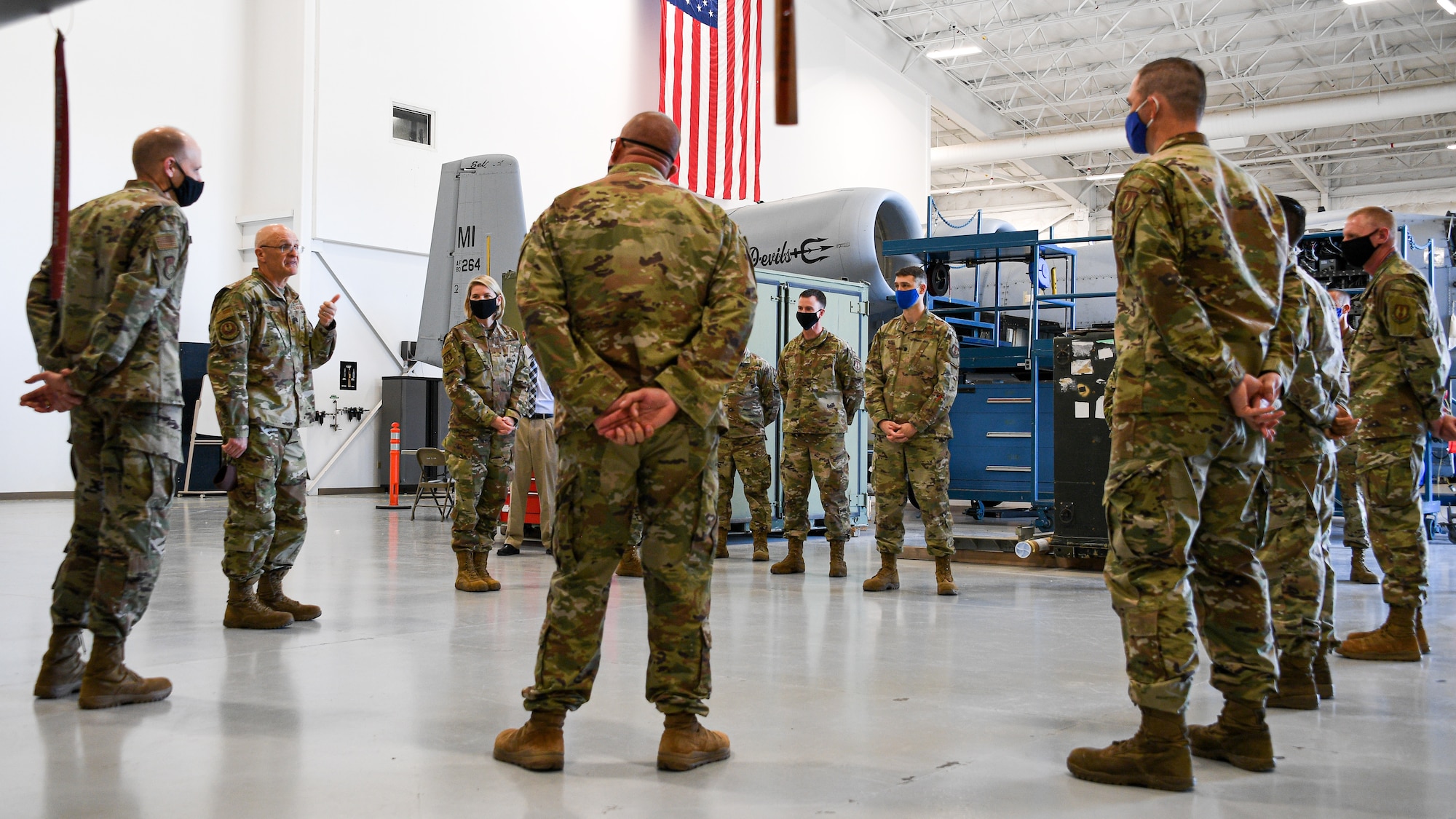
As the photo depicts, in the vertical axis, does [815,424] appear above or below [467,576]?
above

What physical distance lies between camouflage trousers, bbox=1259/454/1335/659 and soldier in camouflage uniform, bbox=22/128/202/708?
11.1 ft

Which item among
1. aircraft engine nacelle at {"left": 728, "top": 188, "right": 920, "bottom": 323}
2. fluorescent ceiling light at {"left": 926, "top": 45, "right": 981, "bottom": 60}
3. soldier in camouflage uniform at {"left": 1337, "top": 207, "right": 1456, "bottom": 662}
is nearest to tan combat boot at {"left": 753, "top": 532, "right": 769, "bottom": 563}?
aircraft engine nacelle at {"left": 728, "top": 188, "right": 920, "bottom": 323}

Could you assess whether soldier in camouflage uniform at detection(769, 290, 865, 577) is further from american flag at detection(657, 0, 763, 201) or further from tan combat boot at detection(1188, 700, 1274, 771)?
american flag at detection(657, 0, 763, 201)

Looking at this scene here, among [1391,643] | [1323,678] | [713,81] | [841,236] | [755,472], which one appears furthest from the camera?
[713,81]

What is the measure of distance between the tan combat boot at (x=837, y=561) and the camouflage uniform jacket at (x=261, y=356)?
3.35 metres

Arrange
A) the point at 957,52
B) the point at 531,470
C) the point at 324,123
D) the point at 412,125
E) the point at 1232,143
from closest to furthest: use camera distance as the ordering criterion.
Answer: the point at 531,470
the point at 324,123
the point at 412,125
the point at 957,52
the point at 1232,143

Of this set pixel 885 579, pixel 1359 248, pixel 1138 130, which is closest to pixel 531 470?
pixel 885 579

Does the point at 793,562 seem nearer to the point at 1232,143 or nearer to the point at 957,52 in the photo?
the point at 957,52

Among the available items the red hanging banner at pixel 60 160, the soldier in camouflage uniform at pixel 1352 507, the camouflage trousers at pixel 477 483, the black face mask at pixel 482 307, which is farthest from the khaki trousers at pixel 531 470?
the red hanging banner at pixel 60 160

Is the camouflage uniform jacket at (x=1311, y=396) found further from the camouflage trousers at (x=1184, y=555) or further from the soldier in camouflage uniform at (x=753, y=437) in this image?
the soldier in camouflage uniform at (x=753, y=437)

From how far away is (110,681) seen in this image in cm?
313

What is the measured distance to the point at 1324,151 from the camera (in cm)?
2347

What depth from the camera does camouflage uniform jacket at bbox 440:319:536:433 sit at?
5.72 meters

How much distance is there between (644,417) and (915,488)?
370cm
